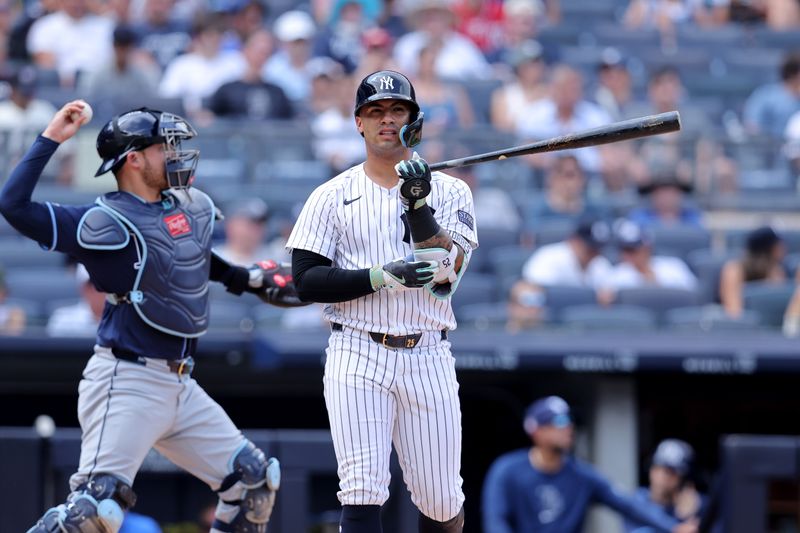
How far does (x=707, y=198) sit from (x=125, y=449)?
5.98m

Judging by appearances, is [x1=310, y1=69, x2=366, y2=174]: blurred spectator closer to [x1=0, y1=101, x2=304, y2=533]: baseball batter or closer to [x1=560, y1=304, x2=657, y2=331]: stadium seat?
[x1=560, y1=304, x2=657, y2=331]: stadium seat

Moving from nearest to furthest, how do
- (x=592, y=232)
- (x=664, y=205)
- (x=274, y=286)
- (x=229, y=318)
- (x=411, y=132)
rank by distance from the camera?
1. (x=411, y=132)
2. (x=274, y=286)
3. (x=229, y=318)
4. (x=592, y=232)
5. (x=664, y=205)

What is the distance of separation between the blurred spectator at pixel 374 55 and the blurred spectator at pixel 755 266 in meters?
2.84

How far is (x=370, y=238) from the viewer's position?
427cm

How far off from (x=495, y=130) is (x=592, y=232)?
140 centimetres

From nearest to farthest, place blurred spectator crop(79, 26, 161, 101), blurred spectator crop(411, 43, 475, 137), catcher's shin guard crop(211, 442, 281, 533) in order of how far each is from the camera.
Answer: catcher's shin guard crop(211, 442, 281, 533)
blurred spectator crop(79, 26, 161, 101)
blurred spectator crop(411, 43, 475, 137)

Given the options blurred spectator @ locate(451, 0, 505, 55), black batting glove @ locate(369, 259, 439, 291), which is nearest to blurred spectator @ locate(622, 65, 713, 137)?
blurred spectator @ locate(451, 0, 505, 55)

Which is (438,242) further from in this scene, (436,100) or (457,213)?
(436,100)

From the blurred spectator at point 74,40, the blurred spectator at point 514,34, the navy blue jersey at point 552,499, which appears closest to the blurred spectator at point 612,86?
the blurred spectator at point 514,34

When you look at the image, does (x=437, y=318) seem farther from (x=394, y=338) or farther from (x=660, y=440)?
(x=660, y=440)

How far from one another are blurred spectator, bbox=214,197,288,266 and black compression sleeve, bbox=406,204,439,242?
13.1 ft

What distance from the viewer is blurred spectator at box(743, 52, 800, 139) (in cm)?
1057

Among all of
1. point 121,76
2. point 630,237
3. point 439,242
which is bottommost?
point 439,242

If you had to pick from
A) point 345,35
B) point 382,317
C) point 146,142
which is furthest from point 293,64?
point 382,317
